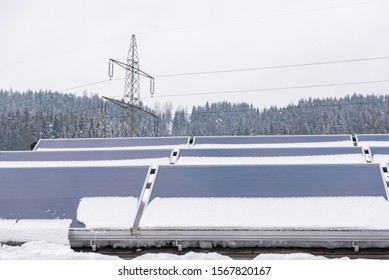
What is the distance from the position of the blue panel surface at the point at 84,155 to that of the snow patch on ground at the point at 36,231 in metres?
4.73

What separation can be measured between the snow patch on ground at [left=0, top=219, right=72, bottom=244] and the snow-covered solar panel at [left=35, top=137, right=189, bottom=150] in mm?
7898

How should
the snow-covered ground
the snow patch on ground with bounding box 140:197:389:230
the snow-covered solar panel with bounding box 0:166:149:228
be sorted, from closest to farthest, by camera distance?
the snow-covered ground, the snow patch on ground with bounding box 140:197:389:230, the snow-covered solar panel with bounding box 0:166:149:228

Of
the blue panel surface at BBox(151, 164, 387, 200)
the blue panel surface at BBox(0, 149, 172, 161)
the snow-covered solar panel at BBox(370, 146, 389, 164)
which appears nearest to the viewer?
the blue panel surface at BBox(151, 164, 387, 200)

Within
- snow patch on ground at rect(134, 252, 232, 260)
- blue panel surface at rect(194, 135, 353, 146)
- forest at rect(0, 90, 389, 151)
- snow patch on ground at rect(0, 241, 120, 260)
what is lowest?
snow patch on ground at rect(0, 241, 120, 260)

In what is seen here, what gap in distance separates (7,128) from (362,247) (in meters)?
123

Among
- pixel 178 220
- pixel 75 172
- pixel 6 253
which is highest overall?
pixel 75 172

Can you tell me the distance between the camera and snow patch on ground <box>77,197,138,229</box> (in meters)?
7.99

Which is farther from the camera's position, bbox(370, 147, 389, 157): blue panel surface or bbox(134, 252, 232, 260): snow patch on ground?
bbox(370, 147, 389, 157): blue panel surface

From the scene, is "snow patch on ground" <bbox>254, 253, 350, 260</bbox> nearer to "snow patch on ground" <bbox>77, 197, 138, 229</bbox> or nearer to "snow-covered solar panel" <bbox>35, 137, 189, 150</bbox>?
"snow patch on ground" <bbox>77, 197, 138, 229</bbox>

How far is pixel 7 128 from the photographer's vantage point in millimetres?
118250

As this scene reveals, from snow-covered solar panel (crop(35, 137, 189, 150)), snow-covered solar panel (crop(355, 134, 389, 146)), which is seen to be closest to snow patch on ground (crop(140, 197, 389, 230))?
snow-covered solar panel (crop(355, 134, 389, 146))
